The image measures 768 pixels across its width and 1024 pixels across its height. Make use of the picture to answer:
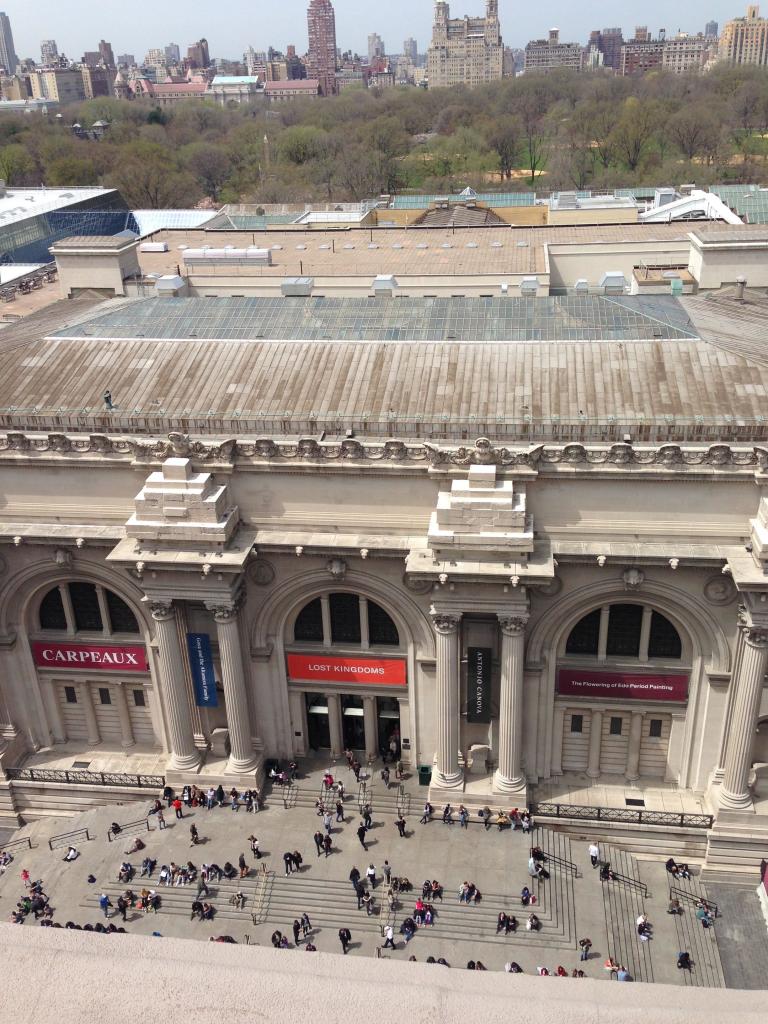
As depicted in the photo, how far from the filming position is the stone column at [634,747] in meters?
41.8

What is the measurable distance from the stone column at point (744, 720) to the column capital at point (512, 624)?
30.0 ft

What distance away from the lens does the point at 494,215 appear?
106m

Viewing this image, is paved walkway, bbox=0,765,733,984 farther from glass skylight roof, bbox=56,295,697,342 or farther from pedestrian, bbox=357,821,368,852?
glass skylight roof, bbox=56,295,697,342

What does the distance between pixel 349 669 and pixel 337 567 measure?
5787 mm

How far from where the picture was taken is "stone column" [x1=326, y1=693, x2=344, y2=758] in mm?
44494

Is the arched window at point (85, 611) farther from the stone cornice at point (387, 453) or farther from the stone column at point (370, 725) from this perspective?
the stone column at point (370, 725)

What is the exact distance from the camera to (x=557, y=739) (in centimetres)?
4269

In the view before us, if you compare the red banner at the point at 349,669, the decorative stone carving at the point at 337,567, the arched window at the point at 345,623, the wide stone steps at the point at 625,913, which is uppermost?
the decorative stone carving at the point at 337,567

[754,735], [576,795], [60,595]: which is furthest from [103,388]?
[754,735]

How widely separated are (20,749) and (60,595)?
9157 millimetres

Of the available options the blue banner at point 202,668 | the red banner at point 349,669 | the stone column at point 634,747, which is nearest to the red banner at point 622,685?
the stone column at point 634,747

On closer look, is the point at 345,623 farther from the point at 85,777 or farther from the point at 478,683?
the point at 85,777

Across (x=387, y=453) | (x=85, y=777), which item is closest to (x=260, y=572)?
(x=387, y=453)

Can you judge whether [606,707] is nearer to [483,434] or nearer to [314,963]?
[483,434]
